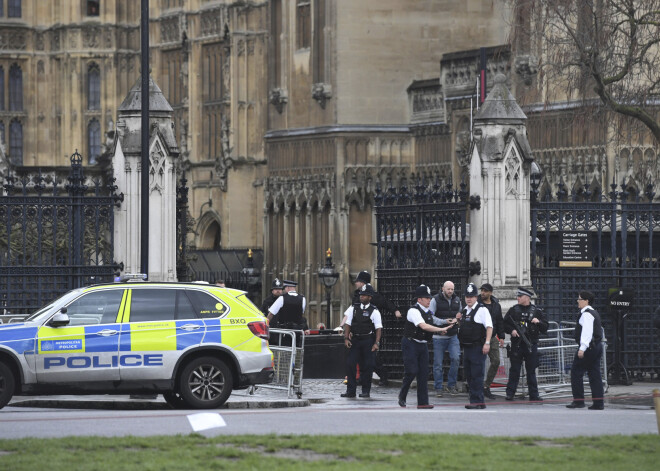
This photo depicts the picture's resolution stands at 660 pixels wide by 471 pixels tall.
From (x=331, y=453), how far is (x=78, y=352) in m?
6.14

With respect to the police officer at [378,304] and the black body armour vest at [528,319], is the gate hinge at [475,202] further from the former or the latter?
the black body armour vest at [528,319]

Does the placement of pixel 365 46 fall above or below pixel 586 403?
above

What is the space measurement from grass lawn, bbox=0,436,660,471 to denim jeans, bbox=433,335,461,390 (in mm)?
7796

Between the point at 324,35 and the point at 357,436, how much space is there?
1510 inches

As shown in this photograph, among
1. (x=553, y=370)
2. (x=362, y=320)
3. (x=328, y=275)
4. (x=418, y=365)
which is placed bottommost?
(x=553, y=370)

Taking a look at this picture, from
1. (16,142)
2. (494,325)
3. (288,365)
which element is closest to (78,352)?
(288,365)

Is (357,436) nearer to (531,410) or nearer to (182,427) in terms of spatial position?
(182,427)

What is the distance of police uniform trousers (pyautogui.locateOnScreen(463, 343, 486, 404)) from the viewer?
24391 millimetres

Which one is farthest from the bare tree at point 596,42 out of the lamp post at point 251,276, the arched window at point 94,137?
the arched window at point 94,137

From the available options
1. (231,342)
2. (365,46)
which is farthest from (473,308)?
(365,46)

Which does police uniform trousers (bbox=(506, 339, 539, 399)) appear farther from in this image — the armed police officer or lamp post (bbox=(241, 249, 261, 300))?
lamp post (bbox=(241, 249, 261, 300))

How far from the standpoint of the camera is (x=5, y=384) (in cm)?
2294

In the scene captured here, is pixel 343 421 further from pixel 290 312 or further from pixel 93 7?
pixel 93 7

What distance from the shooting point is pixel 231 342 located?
77.4 ft
